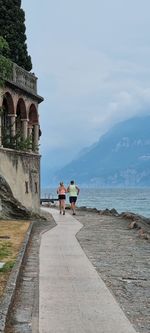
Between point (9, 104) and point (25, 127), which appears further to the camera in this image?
point (25, 127)

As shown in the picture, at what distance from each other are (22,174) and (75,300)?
1904 centimetres

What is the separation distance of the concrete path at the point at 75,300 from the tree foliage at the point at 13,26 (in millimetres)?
18870

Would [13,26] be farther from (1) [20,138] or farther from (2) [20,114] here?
(1) [20,138]

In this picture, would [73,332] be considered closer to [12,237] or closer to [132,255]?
[132,255]

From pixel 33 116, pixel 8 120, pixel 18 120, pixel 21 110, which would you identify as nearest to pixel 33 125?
pixel 33 116

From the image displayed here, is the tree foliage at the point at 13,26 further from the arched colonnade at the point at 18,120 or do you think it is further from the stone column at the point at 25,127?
the stone column at the point at 25,127

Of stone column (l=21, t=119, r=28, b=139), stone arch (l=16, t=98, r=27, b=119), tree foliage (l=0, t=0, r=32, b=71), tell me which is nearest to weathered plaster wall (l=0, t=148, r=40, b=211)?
stone column (l=21, t=119, r=28, b=139)

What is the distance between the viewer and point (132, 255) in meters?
13.6

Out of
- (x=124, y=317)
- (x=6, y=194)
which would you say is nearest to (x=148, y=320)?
(x=124, y=317)

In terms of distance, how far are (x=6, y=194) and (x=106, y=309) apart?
16088 millimetres

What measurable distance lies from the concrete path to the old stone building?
12.5 m

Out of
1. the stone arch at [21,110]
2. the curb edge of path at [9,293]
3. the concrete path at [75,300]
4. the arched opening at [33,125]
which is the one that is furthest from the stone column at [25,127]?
the curb edge of path at [9,293]

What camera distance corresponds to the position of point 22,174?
88.3 feet

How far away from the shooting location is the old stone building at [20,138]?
82.4 ft
